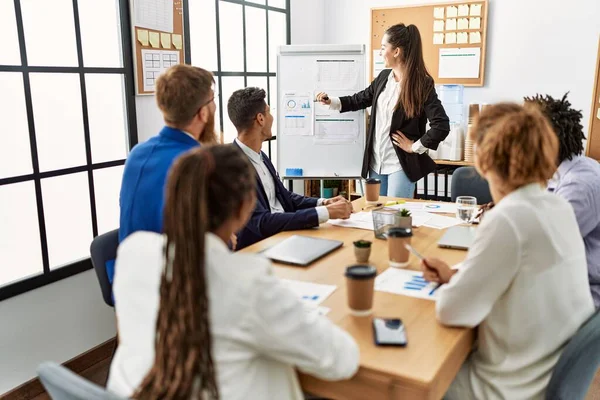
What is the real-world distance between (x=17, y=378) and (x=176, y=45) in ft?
6.22

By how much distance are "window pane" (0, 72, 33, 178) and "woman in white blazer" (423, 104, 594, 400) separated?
1.92 meters

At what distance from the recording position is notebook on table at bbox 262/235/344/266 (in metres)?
1.77

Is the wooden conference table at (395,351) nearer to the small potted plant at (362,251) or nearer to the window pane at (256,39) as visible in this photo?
the small potted plant at (362,251)

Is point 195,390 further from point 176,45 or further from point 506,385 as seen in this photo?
point 176,45

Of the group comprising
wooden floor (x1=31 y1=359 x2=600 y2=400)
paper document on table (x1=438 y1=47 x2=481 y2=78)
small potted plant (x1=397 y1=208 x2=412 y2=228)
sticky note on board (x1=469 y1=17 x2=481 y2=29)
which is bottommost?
wooden floor (x1=31 y1=359 x2=600 y2=400)

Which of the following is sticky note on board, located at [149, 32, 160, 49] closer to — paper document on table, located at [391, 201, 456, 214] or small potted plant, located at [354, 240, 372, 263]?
paper document on table, located at [391, 201, 456, 214]

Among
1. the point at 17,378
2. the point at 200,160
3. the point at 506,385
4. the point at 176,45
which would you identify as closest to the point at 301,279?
the point at 506,385

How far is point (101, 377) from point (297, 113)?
216 centimetres

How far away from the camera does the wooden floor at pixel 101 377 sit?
2.40m

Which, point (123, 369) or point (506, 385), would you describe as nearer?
point (123, 369)

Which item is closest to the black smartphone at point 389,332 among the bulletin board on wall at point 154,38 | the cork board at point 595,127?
the bulletin board on wall at point 154,38

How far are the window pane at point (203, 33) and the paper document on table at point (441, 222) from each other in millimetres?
1907

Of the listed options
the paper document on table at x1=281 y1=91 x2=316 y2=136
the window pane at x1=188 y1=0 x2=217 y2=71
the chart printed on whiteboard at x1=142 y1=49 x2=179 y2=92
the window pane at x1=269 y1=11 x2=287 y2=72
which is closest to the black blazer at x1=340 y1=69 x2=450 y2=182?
the paper document on table at x1=281 y1=91 x2=316 y2=136

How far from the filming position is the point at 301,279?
5.32ft
